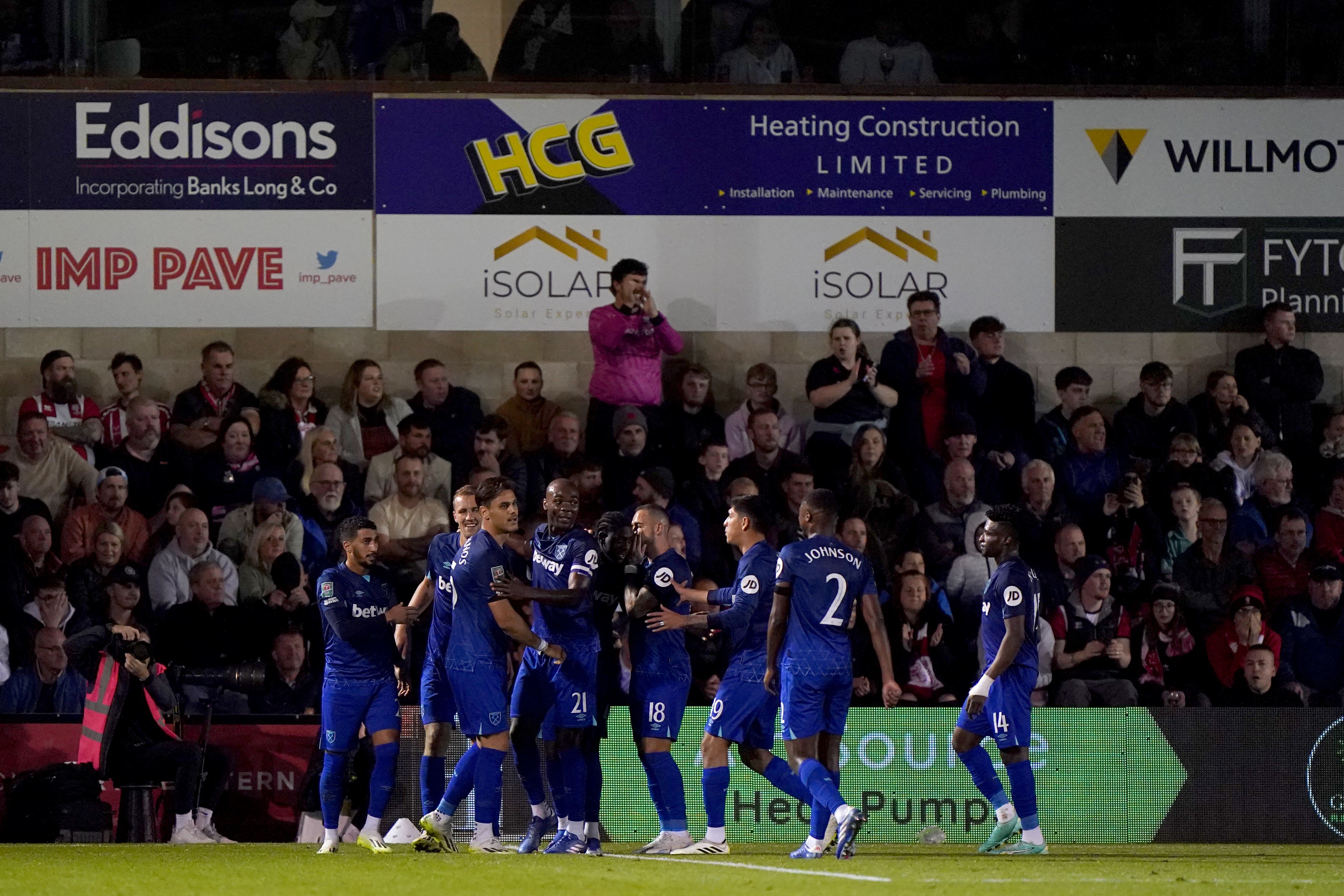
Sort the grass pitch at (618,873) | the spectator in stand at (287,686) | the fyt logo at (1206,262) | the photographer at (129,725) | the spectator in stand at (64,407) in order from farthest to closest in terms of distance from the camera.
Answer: the fyt logo at (1206,262) < the spectator in stand at (64,407) < the spectator in stand at (287,686) < the photographer at (129,725) < the grass pitch at (618,873)

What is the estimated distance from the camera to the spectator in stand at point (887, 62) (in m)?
15.5

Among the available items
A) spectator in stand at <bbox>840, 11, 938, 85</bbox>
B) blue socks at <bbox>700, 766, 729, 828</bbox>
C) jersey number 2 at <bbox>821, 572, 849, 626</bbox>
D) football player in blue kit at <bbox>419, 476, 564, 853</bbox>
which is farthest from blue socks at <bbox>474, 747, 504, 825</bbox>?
spectator in stand at <bbox>840, 11, 938, 85</bbox>

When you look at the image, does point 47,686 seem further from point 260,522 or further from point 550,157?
point 550,157

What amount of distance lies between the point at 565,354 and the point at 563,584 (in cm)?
578

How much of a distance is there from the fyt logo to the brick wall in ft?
1.21

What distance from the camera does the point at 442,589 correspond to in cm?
1069

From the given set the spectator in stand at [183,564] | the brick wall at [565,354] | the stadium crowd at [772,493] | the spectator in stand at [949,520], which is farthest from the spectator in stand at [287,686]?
the spectator in stand at [949,520]

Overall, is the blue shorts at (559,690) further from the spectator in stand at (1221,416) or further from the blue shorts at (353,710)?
the spectator in stand at (1221,416)

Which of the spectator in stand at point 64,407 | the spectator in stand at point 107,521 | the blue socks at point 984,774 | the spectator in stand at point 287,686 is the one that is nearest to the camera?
the blue socks at point 984,774

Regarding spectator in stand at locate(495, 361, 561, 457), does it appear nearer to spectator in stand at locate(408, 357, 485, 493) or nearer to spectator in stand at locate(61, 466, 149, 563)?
spectator in stand at locate(408, 357, 485, 493)

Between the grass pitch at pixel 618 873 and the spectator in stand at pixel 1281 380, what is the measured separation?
4644mm

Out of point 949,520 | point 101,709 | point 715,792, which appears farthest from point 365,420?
point 715,792

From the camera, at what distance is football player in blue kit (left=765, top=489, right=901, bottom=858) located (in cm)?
1012

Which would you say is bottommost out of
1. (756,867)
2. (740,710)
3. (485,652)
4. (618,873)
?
(756,867)
